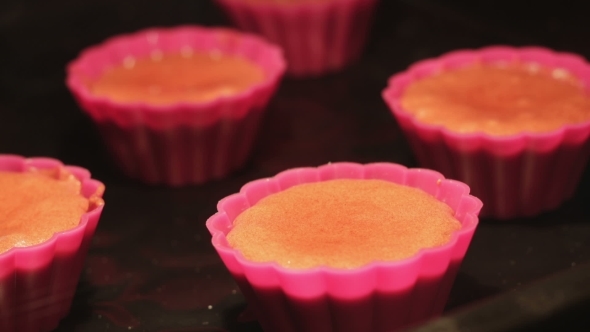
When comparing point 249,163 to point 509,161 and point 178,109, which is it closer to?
point 178,109

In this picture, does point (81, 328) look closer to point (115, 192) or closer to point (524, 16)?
point (115, 192)

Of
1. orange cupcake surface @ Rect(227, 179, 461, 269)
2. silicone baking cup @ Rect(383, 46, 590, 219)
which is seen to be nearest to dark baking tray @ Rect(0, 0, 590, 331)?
silicone baking cup @ Rect(383, 46, 590, 219)

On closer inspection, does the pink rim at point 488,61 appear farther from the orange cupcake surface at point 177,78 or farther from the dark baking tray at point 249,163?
the orange cupcake surface at point 177,78

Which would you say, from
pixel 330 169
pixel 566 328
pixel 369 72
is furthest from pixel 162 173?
pixel 566 328

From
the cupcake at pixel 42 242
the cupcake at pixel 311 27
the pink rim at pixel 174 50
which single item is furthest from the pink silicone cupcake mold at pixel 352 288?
the cupcake at pixel 311 27

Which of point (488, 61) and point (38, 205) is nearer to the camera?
point (38, 205)

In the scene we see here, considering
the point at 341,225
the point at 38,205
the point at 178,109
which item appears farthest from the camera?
the point at 178,109

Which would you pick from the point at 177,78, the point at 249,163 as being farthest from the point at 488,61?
the point at 177,78
